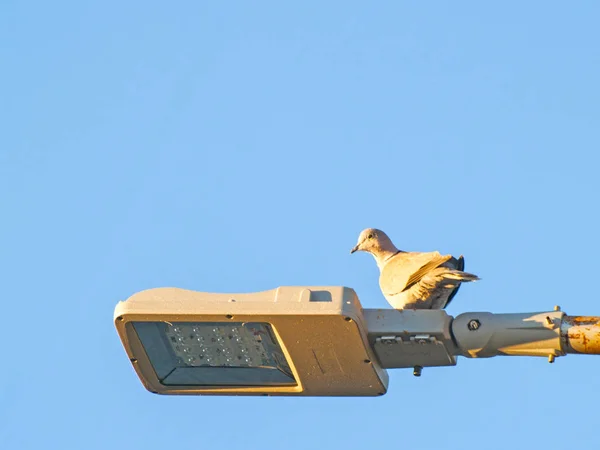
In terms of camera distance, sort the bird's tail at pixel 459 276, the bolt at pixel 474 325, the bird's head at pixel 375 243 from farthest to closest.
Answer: the bird's head at pixel 375 243
the bird's tail at pixel 459 276
the bolt at pixel 474 325

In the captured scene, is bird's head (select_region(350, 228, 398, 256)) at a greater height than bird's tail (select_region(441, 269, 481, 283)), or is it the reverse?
bird's head (select_region(350, 228, 398, 256))

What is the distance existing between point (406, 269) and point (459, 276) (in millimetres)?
791

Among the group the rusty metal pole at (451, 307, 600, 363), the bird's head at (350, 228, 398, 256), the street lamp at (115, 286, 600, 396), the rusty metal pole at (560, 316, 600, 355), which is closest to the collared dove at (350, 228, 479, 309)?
the bird's head at (350, 228, 398, 256)

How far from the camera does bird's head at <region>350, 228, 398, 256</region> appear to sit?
42.2ft

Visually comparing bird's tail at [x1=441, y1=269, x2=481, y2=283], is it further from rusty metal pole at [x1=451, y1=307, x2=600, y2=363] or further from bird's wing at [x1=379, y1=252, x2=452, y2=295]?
rusty metal pole at [x1=451, y1=307, x2=600, y2=363]

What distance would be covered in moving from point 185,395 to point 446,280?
2.29 m

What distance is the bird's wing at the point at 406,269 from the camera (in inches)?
439

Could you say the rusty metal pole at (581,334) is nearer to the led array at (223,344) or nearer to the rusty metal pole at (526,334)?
the rusty metal pole at (526,334)

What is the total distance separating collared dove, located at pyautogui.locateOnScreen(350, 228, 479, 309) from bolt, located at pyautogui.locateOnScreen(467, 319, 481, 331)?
1.34 m

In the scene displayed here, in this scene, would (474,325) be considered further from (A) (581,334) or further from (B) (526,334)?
(A) (581,334)

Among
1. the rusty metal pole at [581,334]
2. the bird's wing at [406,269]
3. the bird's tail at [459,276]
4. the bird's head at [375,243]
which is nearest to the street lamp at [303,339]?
the rusty metal pole at [581,334]

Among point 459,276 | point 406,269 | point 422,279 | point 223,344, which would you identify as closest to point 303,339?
point 223,344

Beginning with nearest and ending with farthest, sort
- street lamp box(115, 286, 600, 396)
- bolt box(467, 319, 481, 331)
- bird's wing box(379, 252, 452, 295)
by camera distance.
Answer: street lamp box(115, 286, 600, 396) < bolt box(467, 319, 481, 331) < bird's wing box(379, 252, 452, 295)

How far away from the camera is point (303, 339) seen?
31.3ft
